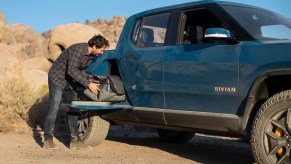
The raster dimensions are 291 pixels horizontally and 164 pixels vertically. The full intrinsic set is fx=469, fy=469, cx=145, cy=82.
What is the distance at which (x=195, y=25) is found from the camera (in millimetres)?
6023

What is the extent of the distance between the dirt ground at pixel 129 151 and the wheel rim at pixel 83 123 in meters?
0.29

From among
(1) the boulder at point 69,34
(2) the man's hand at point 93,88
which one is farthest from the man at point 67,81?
(1) the boulder at point 69,34

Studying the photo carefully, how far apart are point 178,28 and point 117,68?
1.30 metres

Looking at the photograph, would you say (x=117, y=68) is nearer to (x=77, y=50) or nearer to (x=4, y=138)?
(x=77, y=50)

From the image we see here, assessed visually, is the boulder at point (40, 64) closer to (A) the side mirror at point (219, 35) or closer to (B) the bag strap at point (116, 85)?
(B) the bag strap at point (116, 85)

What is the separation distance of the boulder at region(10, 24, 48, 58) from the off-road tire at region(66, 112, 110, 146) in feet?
168

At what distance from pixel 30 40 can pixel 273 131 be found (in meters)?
72.8

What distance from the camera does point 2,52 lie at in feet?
60.3

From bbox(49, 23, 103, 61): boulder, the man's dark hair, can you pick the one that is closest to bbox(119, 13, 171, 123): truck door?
the man's dark hair

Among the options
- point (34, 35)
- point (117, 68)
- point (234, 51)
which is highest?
point (234, 51)

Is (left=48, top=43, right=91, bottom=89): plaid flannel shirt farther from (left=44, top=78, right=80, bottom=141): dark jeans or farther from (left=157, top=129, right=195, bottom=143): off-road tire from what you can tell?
(left=157, top=129, right=195, bottom=143): off-road tire

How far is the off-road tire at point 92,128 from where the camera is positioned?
22.6 ft

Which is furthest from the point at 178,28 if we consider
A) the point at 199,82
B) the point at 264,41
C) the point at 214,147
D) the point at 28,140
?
the point at 28,140

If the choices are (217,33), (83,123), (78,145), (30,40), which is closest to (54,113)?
(83,123)
